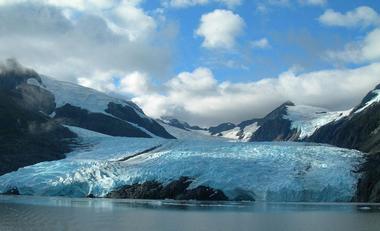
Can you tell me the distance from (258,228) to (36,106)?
151m

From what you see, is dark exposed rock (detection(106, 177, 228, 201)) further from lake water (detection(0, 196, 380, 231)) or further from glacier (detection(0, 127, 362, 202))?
lake water (detection(0, 196, 380, 231))

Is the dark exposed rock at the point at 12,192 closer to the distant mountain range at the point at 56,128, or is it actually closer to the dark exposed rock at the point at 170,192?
the dark exposed rock at the point at 170,192

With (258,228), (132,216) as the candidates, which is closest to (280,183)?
(132,216)

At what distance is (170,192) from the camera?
82.5 meters

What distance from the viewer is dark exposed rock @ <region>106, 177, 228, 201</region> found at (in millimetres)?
80125

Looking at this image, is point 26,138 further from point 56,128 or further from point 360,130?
point 360,130

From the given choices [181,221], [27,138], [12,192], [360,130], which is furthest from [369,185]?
[360,130]

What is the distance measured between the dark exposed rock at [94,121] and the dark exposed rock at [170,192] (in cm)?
9781

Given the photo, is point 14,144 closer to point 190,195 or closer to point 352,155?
point 190,195

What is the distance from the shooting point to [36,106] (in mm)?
183000

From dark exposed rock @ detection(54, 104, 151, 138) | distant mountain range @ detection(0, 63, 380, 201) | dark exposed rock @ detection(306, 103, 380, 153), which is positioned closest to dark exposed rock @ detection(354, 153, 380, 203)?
distant mountain range @ detection(0, 63, 380, 201)

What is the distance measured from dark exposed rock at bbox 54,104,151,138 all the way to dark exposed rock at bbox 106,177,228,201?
97.8 meters

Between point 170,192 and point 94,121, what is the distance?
356 ft

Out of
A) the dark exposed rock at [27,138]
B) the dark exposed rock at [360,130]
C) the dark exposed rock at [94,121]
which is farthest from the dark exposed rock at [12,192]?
the dark exposed rock at [94,121]
